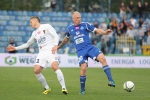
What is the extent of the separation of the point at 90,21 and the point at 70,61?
7960mm

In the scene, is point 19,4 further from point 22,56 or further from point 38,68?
point 38,68

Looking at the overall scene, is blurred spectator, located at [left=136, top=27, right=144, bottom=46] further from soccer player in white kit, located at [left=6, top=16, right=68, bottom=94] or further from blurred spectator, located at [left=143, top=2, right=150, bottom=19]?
soccer player in white kit, located at [left=6, top=16, right=68, bottom=94]

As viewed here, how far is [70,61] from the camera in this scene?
30.0 m

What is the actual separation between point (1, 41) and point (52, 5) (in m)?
5.38

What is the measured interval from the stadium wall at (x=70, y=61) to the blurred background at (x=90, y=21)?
3.39 meters

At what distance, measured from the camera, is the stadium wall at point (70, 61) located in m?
29.2

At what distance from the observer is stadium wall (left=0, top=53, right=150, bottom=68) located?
2916 cm

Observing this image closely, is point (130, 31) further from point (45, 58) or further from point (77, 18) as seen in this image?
point (45, 58)

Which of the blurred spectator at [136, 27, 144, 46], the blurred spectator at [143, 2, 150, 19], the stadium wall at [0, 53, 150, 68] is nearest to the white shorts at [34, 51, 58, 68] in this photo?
the stadium wall at [0, 53, 150, 68]

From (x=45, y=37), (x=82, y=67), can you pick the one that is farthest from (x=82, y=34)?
(x=45, y=37)

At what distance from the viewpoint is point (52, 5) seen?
36.8m

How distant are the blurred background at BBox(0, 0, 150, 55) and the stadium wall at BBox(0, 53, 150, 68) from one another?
133 inches

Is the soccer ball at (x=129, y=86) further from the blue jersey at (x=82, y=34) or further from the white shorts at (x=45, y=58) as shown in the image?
the white shorts at (x=45, y=58)

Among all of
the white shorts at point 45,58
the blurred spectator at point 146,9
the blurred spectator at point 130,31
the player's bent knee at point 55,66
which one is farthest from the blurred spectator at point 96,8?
the player's bent knee at point 55,66
